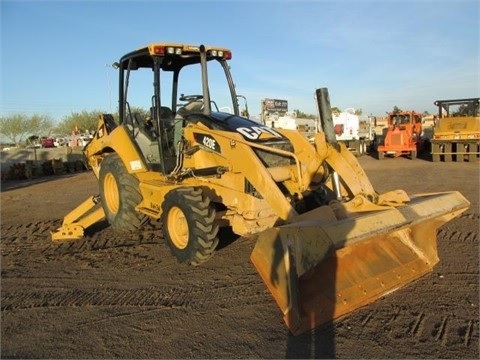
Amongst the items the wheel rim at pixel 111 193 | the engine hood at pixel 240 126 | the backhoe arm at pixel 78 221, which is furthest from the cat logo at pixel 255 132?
the backhoe arm at pixel 78 221

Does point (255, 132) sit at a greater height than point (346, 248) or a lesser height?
greater

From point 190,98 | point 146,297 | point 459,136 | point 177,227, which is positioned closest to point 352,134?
point 459,136

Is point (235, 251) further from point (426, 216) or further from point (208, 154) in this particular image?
point (426, 216)

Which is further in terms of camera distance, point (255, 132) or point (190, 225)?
point (255, 132)

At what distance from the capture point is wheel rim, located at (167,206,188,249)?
18.1 ft

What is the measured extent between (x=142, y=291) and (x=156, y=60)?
317 cm

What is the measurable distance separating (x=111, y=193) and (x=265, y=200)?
3.39 meters

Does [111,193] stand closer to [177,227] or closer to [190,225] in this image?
[177,227]

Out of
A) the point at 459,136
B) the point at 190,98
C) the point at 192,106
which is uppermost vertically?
the point at 190,98

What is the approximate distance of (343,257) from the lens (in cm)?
423

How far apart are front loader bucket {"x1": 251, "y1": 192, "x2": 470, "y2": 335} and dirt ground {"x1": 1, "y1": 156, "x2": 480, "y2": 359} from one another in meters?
0.16

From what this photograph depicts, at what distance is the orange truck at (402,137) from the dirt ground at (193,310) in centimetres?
1551

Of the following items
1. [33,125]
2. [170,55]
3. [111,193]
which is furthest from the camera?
[33,125]

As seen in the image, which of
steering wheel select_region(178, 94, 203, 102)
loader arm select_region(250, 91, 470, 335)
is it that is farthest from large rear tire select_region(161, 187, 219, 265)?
steering wheel select_region(178, 94, 203, 102)
